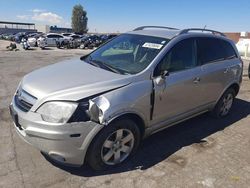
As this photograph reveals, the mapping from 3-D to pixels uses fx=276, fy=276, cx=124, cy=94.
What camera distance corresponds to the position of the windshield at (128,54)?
386 centimetres

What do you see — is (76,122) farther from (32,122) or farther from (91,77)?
(91,77)

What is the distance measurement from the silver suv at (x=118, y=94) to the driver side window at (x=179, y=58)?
1cm

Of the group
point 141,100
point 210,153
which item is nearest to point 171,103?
point 141,100

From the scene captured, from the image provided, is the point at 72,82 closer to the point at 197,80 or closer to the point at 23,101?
the point at 23,101

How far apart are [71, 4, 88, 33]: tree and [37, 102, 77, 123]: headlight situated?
3415 inches

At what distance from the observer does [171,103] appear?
4.03m

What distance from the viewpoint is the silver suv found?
3068 mm

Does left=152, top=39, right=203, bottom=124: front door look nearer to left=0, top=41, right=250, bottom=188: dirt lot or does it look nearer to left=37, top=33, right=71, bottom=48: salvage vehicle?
left=0, top=41, right=250, bottom=188: dirt lot

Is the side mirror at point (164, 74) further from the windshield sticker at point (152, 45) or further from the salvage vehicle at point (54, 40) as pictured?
the salvage vehicle at point (54, 40)

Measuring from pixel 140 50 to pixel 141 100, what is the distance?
981 millimetres

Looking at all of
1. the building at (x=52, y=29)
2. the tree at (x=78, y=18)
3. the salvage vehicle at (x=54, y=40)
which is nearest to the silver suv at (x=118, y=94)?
the salvage vehicle at (x=54, y=40)

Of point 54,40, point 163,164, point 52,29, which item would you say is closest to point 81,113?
point 163,164

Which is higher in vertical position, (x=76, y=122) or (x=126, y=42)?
(x=126, y=42)

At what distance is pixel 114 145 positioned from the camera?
3508 mm
